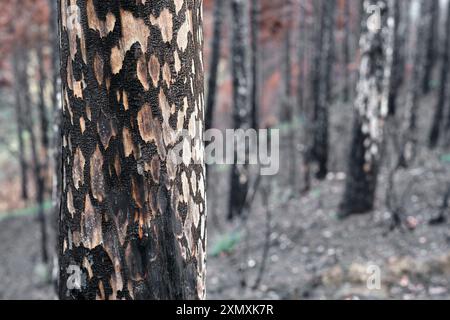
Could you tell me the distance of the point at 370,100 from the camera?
294 inches

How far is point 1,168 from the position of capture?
2453 cm

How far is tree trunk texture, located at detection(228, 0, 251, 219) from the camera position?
9805 millimetres

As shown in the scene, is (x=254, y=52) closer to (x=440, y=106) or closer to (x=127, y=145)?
(x=440, y=106)

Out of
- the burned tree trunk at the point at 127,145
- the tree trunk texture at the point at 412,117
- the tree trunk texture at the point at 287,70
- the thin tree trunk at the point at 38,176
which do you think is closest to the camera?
the burned tree trunk at the point at 127,145

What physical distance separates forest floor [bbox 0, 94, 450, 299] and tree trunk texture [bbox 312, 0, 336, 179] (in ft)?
2.18

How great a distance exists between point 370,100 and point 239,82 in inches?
133

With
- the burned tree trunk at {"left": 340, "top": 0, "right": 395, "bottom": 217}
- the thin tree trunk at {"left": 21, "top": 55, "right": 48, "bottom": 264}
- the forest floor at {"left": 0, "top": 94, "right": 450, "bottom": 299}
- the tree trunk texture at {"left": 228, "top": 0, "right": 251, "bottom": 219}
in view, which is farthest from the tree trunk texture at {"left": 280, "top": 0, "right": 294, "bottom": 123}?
the thin tree trunk at {"left": 21, "top": 55, "right": 48, "bottom": 264}

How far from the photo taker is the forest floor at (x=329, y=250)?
5.73 meters

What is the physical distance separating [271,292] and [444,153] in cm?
702

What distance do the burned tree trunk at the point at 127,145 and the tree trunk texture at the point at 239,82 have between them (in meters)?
8.50

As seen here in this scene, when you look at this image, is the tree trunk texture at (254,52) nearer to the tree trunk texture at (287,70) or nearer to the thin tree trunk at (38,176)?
the tree trunk texture at (287,70)

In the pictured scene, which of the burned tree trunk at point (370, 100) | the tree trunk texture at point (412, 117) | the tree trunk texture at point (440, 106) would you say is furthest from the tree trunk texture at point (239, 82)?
the tree trunk texture at point (440, 106)

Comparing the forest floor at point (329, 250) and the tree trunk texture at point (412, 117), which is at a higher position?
the tree trunk texture at point (412, 117)

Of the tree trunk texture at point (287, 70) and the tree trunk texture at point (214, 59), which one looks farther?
the tree trunk texture at point (287, 70)
